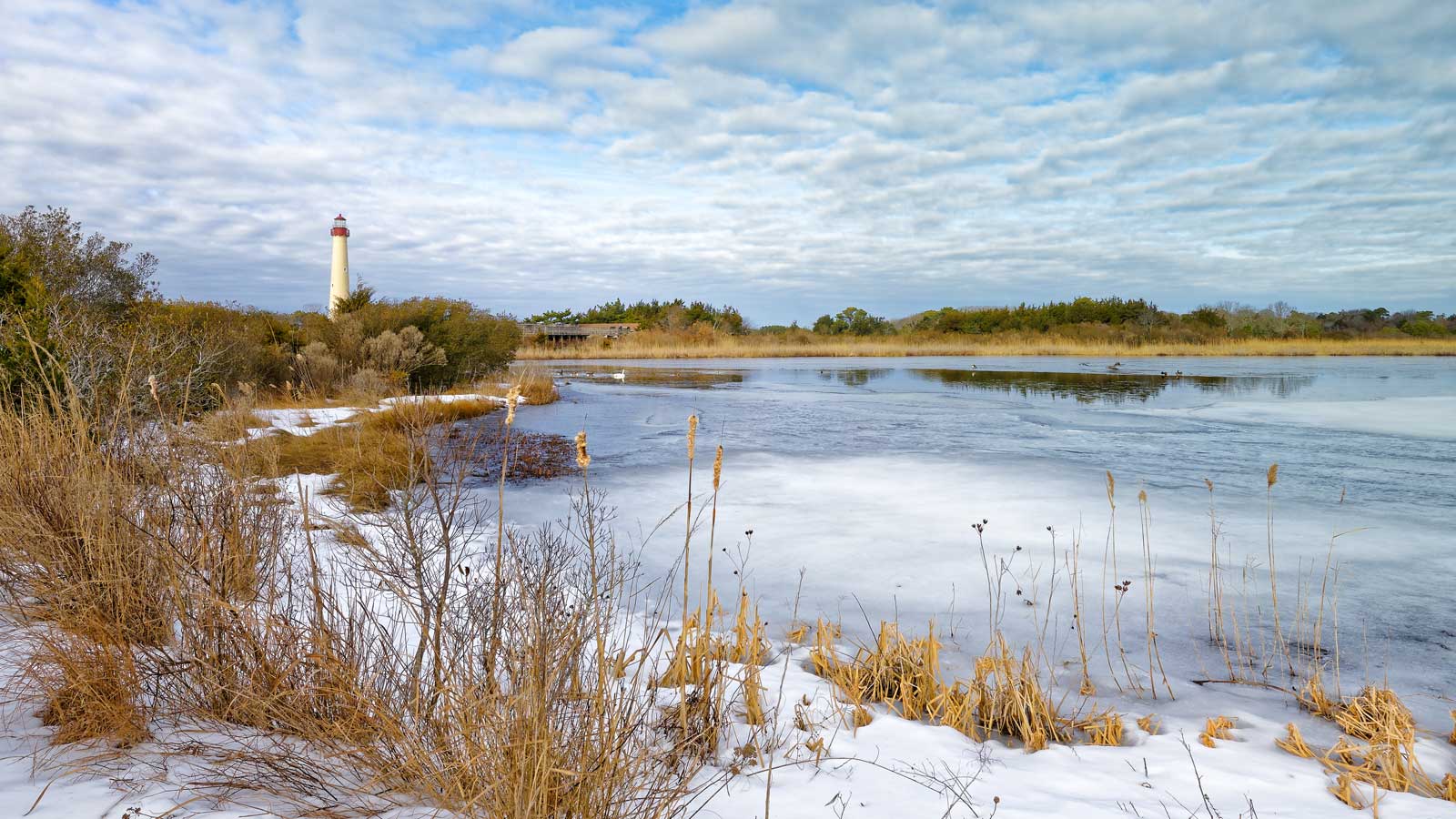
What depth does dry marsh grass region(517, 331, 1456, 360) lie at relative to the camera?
113ft

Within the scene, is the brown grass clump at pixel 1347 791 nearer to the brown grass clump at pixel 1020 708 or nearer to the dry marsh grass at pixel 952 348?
the brown grass clump at pixel 1020 708

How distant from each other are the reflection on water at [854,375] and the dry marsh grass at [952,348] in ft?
32.7

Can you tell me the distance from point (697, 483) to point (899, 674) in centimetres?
452

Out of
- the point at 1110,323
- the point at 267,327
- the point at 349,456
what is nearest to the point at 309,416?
the point at 349,456

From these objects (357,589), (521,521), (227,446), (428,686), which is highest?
(227,446)

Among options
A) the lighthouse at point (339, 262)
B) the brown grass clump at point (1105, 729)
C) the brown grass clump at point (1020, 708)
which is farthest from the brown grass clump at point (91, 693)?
the lighthouse at point (339, 262)

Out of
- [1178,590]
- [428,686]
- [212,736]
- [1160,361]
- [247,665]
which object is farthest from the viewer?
[1160,361]

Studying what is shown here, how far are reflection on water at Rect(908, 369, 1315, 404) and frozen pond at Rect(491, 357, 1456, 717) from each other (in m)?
0.70

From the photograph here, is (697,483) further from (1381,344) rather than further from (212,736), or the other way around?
(1381,344)

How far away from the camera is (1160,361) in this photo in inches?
1185

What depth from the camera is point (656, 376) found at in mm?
24750

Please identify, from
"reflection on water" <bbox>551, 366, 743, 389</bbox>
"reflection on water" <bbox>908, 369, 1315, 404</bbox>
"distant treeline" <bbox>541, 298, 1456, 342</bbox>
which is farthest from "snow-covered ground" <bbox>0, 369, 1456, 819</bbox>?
"distant treeline" <bbox>541, 298, 1456, 342</bbox>

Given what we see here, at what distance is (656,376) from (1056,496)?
736 inches

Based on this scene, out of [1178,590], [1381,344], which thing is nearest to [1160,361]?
[1381,344]
